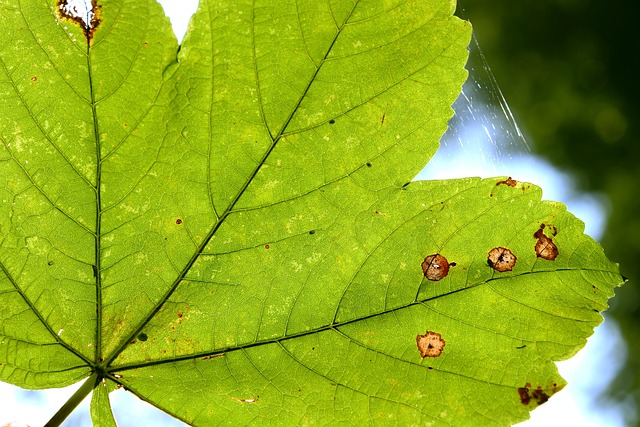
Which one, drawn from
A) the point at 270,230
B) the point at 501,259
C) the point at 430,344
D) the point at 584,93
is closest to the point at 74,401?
the point at 270,230

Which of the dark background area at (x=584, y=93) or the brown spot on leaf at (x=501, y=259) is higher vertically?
the dark background area at (x=584, y=93)

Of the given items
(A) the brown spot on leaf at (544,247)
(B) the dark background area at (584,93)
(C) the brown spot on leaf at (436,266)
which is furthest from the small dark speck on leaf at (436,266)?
(B) the dark background area at (584,93)

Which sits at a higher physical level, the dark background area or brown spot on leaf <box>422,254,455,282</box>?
the dark background area

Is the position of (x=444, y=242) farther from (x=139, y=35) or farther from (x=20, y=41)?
(x=20, y=41)

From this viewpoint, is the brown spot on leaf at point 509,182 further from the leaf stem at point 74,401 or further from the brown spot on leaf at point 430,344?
the leaf stem at point 74,401

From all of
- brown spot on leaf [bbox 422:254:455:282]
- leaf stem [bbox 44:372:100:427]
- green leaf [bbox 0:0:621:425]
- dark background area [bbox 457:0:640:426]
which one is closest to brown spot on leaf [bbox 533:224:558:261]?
green leaf [bbox 0:0:621:425]

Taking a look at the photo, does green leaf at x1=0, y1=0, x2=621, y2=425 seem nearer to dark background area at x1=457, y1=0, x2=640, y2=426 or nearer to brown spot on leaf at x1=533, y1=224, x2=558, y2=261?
brown spot on leaf at x1=533, y1=224, x2=558, y2=261
